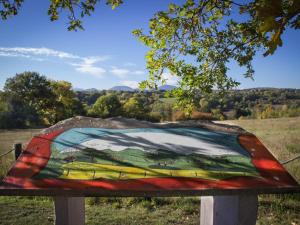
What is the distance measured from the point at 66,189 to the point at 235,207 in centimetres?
190

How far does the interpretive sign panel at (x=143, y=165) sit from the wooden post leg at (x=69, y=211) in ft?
2.17

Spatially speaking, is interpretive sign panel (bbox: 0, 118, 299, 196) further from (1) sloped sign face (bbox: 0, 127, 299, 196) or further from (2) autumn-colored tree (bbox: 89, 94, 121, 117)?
(2) autumn-colored tree (bbox: 89, 94, 121, 117)

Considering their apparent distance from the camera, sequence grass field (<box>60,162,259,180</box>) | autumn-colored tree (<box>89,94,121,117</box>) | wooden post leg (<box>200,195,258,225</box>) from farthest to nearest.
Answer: autumn-colored tree (<box>89,94,121,117</box>)
wooden post leg (<box>200,195,258,225</box>)
grass field (<box>60,162,259,180</box>)

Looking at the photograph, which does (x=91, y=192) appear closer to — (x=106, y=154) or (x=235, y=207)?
(x=106, y=154)

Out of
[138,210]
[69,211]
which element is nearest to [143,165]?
[69,211]

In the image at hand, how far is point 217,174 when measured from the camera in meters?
3.19

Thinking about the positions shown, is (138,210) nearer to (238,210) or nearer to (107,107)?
(238,210)

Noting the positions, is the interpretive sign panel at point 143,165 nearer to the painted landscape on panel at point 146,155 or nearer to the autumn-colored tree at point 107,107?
the painted landscape on panel at point 146,155

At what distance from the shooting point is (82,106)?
55188 mm

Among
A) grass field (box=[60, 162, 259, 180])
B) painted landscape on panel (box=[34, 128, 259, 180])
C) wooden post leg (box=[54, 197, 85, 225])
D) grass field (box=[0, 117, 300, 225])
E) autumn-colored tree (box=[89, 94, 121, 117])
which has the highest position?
autumn-colored tree (box=[89, 94, 121, 117])

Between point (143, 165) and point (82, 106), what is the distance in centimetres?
5333

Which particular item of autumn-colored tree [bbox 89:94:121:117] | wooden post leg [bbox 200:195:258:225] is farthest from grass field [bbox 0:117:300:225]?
autumn-colored tree [bbox 89:94:121:117]

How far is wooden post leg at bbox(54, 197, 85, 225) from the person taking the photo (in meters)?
3.76

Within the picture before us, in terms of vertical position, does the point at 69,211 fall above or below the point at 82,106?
below
